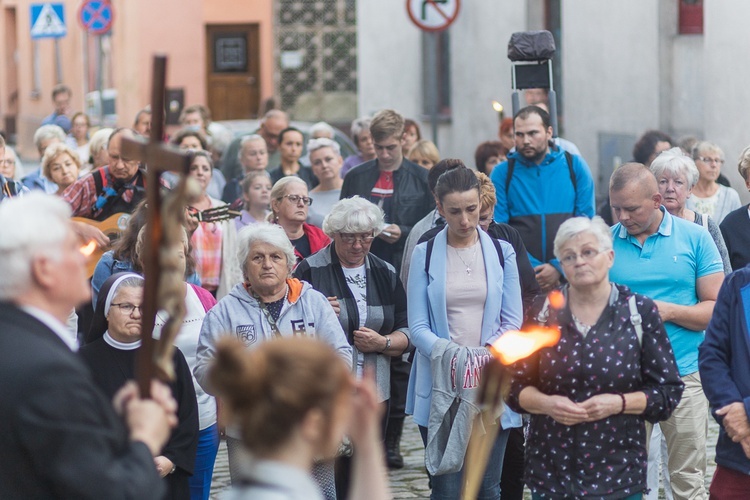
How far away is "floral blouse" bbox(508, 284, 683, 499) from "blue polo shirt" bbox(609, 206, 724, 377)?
1277mm

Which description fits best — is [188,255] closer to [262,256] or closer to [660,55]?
[262,256]

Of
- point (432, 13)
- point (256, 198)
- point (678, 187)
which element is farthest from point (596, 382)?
point (432, 13)

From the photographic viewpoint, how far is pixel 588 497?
564 cm

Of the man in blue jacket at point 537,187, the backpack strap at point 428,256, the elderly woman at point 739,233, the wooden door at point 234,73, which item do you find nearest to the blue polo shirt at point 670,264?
the backpack strap at point 428,256

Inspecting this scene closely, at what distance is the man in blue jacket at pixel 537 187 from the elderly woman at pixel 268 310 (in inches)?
112

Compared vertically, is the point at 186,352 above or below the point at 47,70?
below

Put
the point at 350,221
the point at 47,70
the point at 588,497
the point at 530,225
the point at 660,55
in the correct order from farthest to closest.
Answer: the point at 47,70, the point at 660,55, the point at 530,225, the point at 350,221, the point at 588,497

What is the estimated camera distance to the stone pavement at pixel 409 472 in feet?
28.5

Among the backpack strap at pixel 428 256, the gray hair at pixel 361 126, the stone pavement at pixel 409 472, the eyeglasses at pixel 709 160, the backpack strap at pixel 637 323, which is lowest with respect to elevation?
the stone pavement at pixel 409 472

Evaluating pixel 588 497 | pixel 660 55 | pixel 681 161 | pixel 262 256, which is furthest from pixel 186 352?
pixel 660 55

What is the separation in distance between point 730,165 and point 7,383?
37.0 ft

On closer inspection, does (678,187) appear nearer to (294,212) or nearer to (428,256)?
(428,256)

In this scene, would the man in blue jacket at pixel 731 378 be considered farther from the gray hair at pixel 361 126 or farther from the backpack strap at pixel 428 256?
the gray hair at pixel 361 126

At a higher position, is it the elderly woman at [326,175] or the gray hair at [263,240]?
the elderly woman at [326,175]
